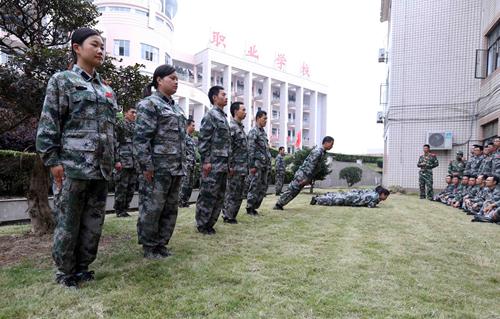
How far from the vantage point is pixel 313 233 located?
16.8 feet

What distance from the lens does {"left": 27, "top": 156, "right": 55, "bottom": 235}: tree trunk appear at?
14.6 ft

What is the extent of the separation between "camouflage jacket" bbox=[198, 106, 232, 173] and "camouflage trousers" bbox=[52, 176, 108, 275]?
1935mm

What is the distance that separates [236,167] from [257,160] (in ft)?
4.95

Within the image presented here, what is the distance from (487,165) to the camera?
8.93m

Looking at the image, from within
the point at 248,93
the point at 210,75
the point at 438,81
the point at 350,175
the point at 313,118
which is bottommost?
the point at 350,175

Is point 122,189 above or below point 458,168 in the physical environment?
below

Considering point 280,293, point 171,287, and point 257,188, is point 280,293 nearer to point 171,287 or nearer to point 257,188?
point 171,287

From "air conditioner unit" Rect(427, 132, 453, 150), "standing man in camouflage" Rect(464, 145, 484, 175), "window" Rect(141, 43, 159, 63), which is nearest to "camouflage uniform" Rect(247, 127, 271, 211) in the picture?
"standing man in camouflage" Rect(464, 145, 484, 175)

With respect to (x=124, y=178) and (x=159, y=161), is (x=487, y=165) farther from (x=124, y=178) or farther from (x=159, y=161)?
(x=159, y=161)

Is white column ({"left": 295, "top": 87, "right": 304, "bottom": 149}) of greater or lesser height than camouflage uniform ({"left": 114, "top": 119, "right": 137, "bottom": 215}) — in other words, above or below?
above

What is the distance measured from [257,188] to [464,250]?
3555 millimetres

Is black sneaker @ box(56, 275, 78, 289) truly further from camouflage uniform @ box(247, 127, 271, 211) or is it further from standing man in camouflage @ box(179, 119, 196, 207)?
standing man in camouflage @ box(179, 119, 196, 207)

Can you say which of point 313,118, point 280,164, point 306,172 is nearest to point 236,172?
point 306,172

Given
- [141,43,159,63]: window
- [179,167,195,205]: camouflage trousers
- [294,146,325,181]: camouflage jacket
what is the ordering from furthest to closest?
[141,43,159,63]: window < [179,167,195,205]: camouflage trousers < [294,146,325,181]: camouflage jacket
